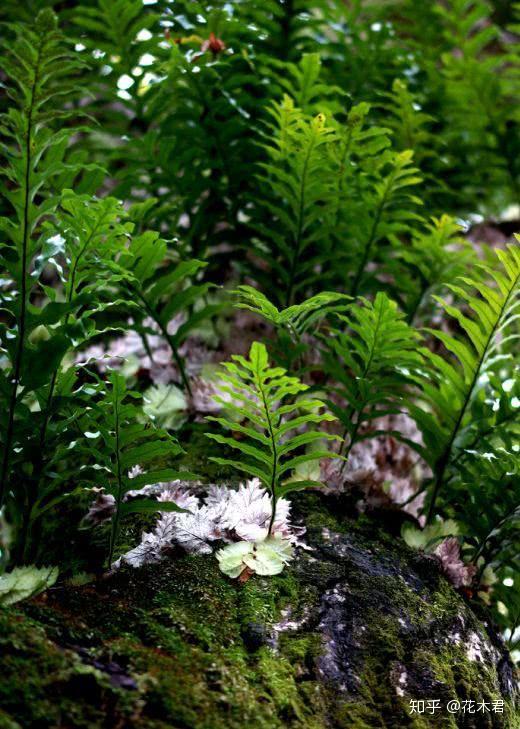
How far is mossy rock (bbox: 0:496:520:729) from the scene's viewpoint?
38.3 inches

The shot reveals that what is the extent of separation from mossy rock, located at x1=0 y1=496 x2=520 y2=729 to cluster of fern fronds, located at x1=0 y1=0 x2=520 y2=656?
0.16 metres

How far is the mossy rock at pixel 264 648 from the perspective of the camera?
3.19 ft

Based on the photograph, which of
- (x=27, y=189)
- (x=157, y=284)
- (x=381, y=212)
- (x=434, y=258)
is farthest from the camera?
(x=434, y=258)

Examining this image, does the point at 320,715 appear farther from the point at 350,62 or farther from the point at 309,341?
the point at 350,62

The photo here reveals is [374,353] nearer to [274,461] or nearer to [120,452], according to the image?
[274,461]

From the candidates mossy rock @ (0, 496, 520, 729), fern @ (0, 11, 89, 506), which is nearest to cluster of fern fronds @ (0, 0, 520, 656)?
fern @ (0, 11, 89, 506)

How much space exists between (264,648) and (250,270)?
1.24m

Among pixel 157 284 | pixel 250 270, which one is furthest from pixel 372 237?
pixel 157 284

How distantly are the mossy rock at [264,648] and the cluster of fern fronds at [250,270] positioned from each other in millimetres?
162

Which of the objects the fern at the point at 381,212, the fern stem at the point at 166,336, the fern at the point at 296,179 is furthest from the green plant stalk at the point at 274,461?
the fern at the point at 381,212

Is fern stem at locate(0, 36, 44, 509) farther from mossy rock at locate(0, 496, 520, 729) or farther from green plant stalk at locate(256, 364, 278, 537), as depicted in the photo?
green plant stalk at locate(256, 364, 278, 537)

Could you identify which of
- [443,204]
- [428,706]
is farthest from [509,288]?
[443,204]

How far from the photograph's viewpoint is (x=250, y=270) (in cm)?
204

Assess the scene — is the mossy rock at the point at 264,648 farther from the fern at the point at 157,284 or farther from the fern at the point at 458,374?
the fern at the point at 157,284
